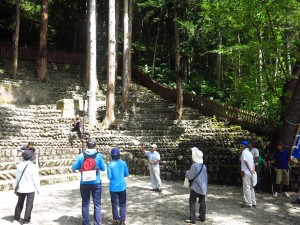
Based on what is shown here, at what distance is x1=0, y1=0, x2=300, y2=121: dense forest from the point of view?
9836 mm

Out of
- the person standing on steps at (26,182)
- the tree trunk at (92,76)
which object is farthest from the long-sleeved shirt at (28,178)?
the tree trunk at (92,76)

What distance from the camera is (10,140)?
38.8 feet

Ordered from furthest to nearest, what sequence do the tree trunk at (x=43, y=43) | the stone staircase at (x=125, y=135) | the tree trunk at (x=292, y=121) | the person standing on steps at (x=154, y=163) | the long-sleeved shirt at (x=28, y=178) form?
1. the tree trunk at (x=43, y=43)
2. the stone staircase at (x=125, y=135)
3. the tree trunk at (x=292, y=121)
4. the person standing on steps at (x=154, y=163)
5. the long-sleeved shirt at (x=28, y=178)

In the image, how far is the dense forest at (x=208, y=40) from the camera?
32.3 feet

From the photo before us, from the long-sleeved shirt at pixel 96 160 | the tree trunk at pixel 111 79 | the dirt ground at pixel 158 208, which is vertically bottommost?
the dirt ground at pixel 158 208

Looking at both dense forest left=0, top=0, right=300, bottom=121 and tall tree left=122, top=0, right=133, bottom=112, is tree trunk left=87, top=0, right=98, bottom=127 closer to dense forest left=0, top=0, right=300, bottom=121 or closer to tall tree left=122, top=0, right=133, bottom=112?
tall tree left=122, top=0, right=133, bottom=112

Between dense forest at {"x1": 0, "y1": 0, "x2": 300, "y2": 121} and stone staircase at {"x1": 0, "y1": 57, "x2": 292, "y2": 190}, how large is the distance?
2.59 m

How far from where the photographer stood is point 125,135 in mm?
14555

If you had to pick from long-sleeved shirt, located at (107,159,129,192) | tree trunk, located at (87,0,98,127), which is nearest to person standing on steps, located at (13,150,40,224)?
long-sleeved shirt, located at (107,159,129,192)

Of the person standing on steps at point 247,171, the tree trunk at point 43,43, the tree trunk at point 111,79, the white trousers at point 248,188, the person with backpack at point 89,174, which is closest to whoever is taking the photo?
the person with backpack at point 89,174

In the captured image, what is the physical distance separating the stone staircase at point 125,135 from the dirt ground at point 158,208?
52.9 inches

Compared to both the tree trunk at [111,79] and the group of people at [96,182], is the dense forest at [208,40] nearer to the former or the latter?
the tree trunk at [111,79]

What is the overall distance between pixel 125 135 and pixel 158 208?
26.4 ft

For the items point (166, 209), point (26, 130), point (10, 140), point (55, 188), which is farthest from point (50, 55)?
point (166, 209)
